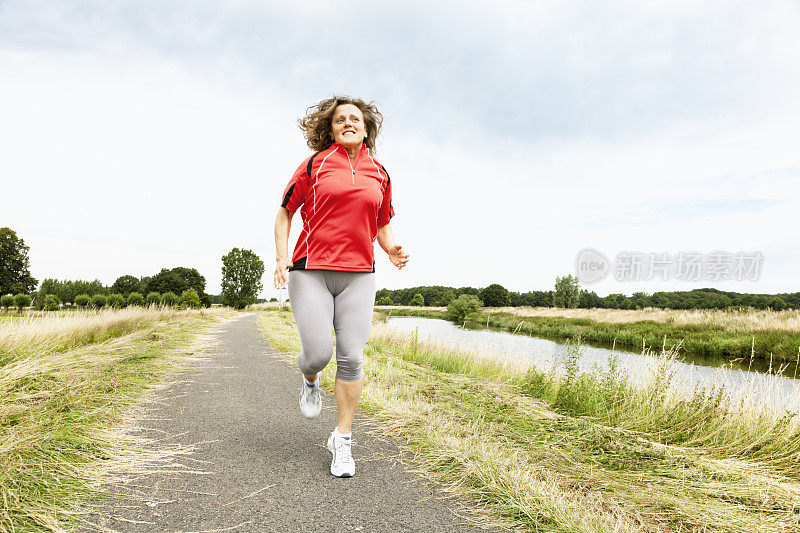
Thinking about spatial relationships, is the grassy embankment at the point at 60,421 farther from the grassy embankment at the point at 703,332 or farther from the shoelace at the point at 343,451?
Result: the grassy embankment at the point at 703,332

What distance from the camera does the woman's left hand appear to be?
9.47 feet

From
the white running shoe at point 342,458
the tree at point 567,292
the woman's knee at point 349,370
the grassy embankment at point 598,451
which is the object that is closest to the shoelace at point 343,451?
the white running shoe at point 342,458

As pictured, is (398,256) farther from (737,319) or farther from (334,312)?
(737,319)

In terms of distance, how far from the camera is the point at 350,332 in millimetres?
2510

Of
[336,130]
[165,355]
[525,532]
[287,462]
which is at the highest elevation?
[336,130]

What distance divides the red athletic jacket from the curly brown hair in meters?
0.24

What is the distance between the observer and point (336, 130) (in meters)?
2.69

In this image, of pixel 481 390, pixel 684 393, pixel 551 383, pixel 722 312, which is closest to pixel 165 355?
pixel 481 390

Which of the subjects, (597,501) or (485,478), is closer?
(597,501)

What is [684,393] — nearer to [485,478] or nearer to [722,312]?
[485,478]

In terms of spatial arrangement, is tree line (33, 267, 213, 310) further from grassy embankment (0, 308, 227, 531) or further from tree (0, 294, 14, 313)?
grassy embankment (0, 308, 227, 531)

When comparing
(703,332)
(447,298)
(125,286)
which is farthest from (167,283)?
(703,332)

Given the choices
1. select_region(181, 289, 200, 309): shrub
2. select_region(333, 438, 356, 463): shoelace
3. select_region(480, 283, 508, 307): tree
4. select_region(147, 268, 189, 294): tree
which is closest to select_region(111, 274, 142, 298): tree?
select_region(147, 268, 189, 294): tree

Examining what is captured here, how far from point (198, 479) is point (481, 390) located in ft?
11.4
